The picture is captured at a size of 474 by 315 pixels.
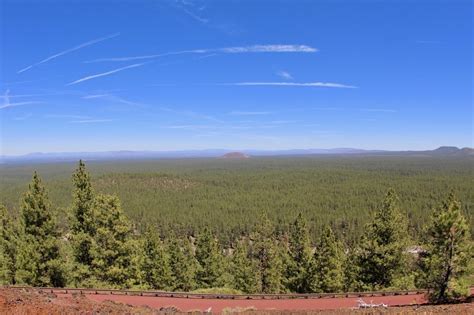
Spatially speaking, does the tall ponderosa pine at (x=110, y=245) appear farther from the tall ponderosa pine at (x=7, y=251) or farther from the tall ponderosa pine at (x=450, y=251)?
the tall ponderosa pine at (x=450, y=251)

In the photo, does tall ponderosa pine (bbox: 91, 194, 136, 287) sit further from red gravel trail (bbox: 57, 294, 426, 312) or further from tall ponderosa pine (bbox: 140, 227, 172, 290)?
tall ponderosa pine (bbox: 140, 227, 172, 290)

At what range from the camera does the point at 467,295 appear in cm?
1841

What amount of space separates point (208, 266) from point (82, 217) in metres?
20.2

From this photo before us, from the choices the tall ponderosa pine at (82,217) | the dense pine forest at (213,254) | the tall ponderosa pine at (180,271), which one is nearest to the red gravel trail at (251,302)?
the dense pine forest at (213,254)

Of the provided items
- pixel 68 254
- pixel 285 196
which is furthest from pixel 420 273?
pixel 285 196

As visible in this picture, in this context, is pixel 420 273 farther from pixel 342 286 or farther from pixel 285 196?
pixel 285 196

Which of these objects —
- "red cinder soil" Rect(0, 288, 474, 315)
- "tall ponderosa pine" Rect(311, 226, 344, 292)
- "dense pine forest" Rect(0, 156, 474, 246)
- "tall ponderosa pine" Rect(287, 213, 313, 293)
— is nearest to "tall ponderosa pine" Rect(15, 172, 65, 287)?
"red cinder soil" Rect(0, 288, 474, 315)

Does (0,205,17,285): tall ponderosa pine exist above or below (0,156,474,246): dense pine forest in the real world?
above

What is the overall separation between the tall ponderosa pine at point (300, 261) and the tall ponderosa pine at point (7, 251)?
73.5ft

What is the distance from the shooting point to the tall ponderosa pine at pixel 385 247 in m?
27.1

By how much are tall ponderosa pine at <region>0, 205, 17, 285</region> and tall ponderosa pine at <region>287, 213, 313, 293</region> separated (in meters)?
22.4

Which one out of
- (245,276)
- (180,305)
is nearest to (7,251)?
(180,305)

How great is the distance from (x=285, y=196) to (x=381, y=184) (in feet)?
169

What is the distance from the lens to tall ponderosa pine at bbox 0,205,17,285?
86.3ft
